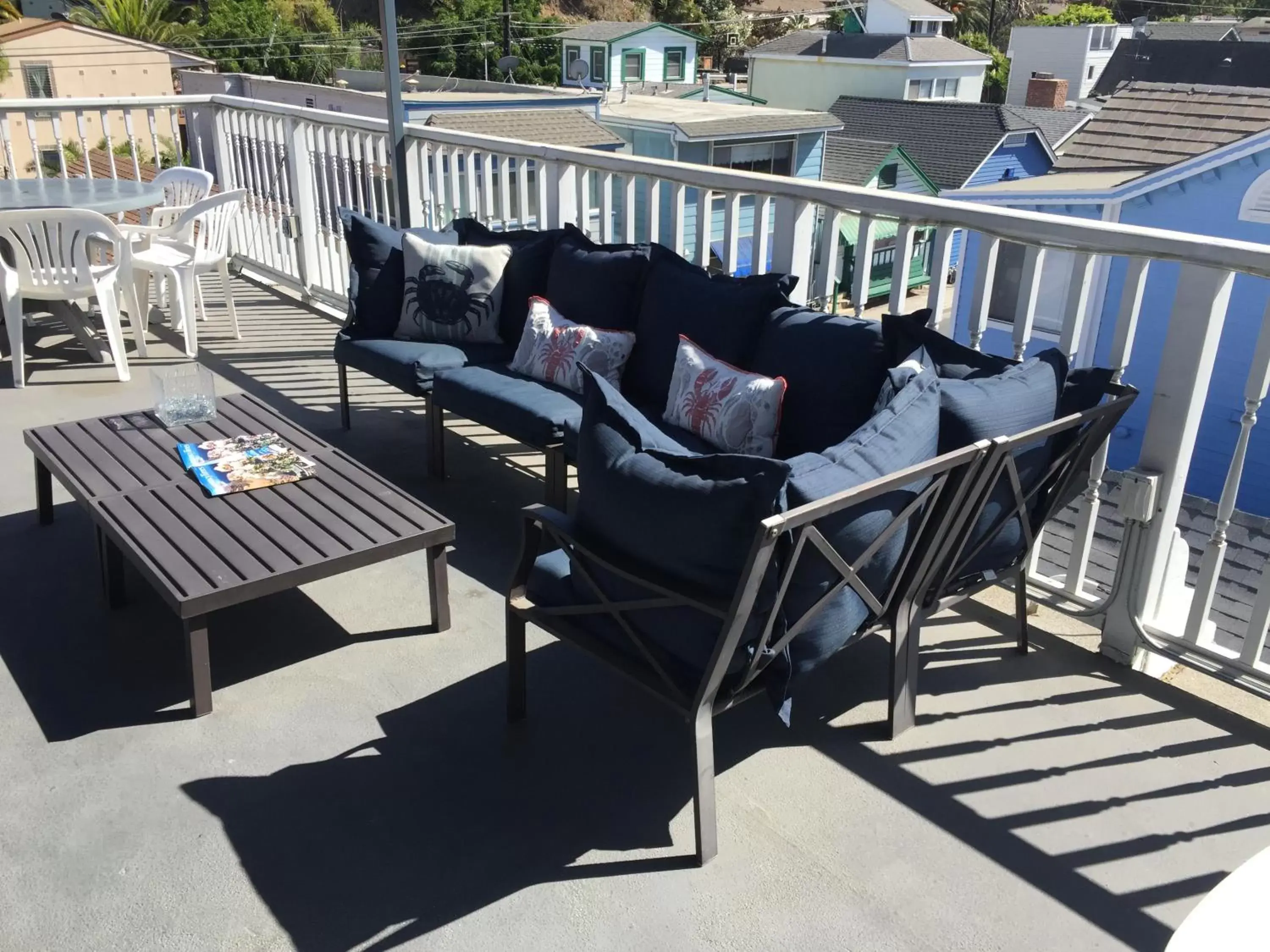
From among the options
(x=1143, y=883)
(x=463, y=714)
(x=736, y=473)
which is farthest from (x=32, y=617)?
(x=1143, y=883)

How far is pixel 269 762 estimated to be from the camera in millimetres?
2350

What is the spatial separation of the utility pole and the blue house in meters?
4.29

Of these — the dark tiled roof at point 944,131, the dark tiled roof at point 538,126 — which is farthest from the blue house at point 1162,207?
the dark tiled roof at point 944,131

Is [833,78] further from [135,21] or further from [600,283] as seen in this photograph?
[600,283]

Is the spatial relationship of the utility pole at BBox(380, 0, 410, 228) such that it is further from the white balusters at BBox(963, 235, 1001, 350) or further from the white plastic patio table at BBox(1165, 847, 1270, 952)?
the white plastic patio table at BBox(1165, 847, 1270, 952)

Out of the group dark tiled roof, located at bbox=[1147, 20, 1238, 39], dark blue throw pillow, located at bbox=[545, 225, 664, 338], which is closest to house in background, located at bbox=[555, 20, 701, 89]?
dark tiled roof, located at bbox=[1147, 20, 1238, 39]

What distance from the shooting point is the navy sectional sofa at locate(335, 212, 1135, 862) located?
6.24 ft

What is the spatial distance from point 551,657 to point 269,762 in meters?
0.75

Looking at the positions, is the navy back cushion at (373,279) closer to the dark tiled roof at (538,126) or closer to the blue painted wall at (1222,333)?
the blue painted wall at (1222,333)

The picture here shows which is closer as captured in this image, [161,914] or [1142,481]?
[161,914]

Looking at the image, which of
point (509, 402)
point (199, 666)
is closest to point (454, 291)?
point (509, 402)

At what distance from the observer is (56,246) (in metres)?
4.69

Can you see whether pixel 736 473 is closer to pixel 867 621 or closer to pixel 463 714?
pixel 867 621

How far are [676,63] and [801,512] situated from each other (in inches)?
1430
